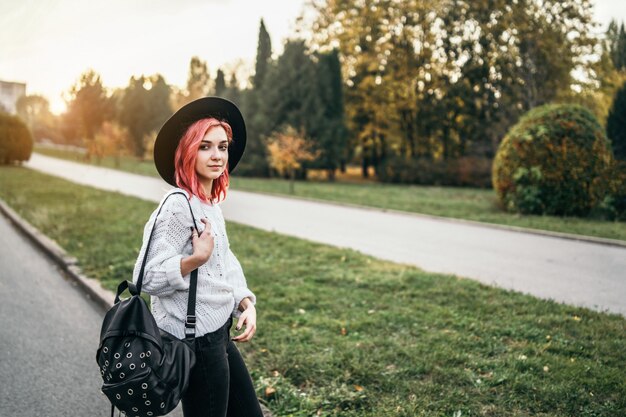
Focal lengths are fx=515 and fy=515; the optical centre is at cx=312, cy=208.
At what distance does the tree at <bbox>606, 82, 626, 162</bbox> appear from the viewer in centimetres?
1791

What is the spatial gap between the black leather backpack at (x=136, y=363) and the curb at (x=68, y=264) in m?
1.71

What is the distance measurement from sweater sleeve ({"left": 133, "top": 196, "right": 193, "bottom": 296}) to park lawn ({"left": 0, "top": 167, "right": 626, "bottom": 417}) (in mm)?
1814

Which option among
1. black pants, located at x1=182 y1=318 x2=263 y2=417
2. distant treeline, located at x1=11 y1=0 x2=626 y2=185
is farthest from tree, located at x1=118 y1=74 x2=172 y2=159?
black pants, located at x1=182 y1=318 x2=263 y2=417

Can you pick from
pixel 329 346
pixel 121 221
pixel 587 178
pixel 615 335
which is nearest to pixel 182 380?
pixel 329 346

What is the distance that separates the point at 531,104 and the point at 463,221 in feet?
56.5

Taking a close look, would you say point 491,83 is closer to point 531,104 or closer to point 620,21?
point 531,104

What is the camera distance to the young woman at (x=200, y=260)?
1.98 metres

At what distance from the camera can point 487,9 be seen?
101ft

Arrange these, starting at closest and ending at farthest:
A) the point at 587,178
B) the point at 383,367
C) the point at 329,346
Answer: the point at 383,367 → the point at 329,346 → the point at 587,178

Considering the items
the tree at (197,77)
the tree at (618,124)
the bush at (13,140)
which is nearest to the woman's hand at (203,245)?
the tree at (618,124)

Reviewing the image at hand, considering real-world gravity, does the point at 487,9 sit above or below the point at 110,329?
above

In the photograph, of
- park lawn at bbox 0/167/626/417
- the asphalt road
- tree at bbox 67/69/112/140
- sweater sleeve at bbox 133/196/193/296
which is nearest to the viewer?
sweater sleeve at bbox 133/196/193/296

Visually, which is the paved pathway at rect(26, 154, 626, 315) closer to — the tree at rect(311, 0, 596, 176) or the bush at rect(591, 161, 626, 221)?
the bush at rect(591, 161, 626, 221)

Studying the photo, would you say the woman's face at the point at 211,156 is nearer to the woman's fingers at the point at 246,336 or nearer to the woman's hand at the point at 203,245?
the woman's hand at the point at 203,245
